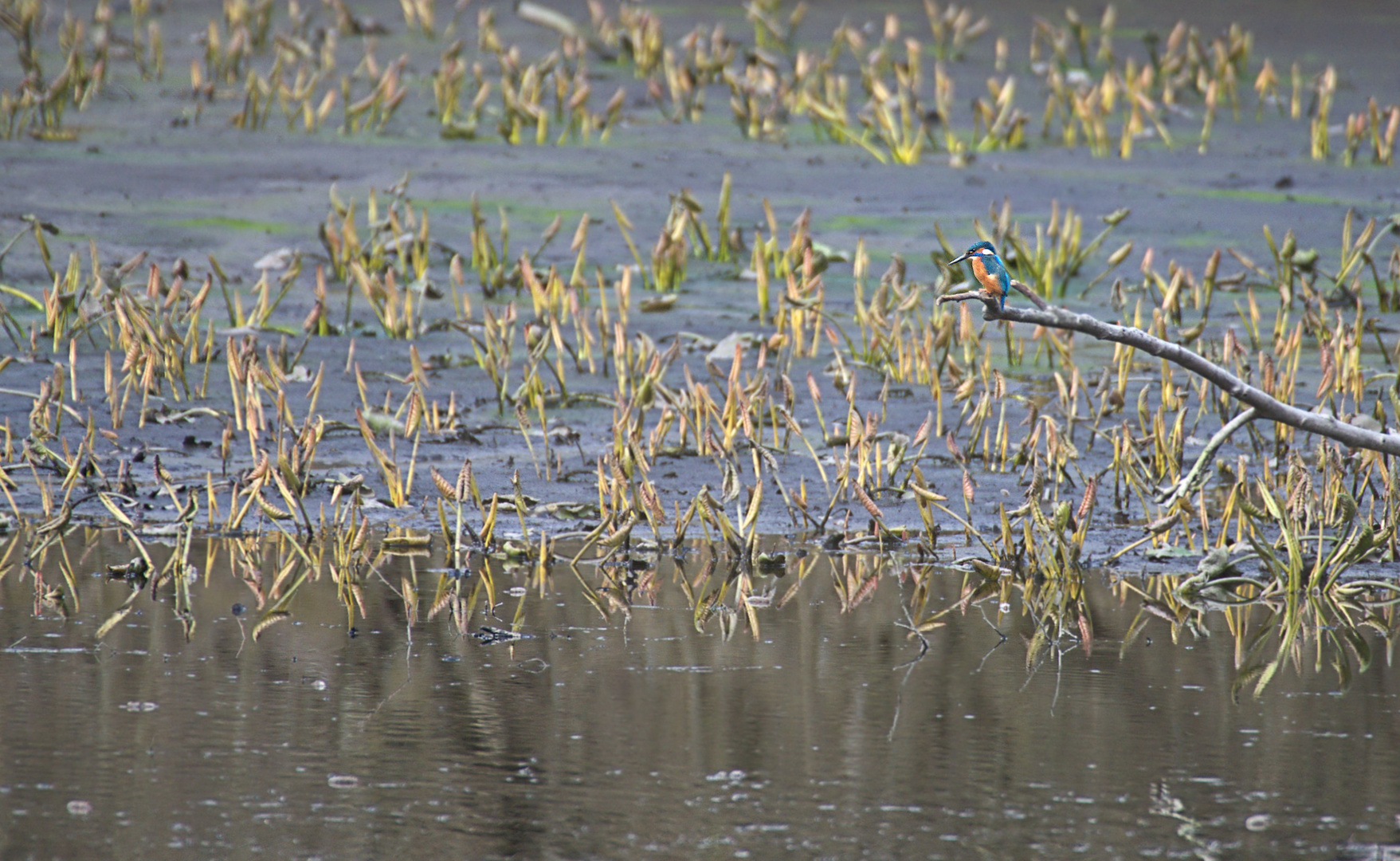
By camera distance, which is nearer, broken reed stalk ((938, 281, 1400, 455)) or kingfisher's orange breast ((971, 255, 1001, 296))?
broken reed stalk ((938, 281, 1400, 455))

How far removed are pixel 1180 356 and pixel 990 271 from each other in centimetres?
39

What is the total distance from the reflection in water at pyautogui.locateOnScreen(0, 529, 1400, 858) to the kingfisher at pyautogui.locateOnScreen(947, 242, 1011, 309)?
770 millimetres

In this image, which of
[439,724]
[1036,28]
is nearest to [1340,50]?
[1036,28]

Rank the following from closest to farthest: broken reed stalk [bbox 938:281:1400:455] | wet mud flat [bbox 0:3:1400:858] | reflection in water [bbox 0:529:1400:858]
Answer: reflection in water [bbox 0:529:1400:858] → wet mud flat [bbox 0:3:1400:858] → broken reed stalk [bbox 938:281:1400:455]

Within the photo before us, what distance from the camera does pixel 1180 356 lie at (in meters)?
3.09

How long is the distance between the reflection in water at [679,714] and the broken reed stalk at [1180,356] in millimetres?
492

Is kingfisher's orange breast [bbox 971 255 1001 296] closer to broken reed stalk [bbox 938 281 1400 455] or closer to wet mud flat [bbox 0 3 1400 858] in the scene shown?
broken reed stalk [bbox 938 281 1400 455]

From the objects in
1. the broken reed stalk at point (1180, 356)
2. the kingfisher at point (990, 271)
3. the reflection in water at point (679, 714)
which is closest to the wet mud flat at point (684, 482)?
the reflection in water at point (679, 714)

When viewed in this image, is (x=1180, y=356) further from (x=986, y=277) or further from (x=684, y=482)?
(x=684, y=482)

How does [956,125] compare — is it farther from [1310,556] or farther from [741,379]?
[1310,556]

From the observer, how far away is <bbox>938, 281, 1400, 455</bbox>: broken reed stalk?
9.39 ft

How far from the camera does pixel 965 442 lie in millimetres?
6086

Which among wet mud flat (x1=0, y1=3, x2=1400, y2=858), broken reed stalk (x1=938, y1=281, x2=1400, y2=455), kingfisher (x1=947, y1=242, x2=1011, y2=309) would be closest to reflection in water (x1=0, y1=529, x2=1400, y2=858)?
wet mud flat (x1=0, y1=3, x2=1400, y2=858)

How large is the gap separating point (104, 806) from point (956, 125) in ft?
34.5
